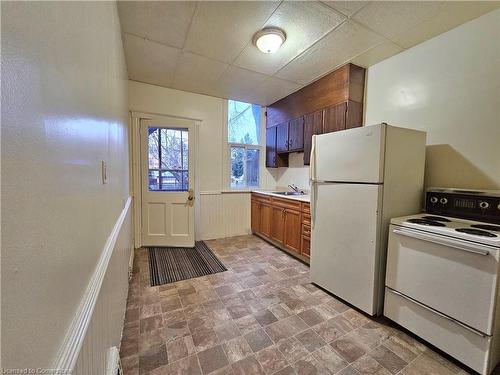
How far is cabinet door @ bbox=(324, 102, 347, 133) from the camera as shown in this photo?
269 cm

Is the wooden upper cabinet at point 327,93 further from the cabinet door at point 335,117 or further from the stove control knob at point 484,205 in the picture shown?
the stove control knob at point 484,205

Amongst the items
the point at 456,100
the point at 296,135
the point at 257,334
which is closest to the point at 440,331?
the point at 257,334

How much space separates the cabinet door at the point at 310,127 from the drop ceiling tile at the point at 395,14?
1.12 meters

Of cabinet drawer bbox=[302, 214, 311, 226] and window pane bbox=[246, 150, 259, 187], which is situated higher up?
window pane bbox=[246, 150, 259, 187]

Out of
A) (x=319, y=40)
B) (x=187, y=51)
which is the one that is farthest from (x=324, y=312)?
(x=187, y=51)

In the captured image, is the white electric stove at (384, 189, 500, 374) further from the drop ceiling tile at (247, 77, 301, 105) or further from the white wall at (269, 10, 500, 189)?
the drop ceiling tile at (247, 77, 301, 105)

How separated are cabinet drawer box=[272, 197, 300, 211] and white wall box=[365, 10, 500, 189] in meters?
1.45

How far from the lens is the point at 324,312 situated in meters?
1.92

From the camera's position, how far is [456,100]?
1.99m

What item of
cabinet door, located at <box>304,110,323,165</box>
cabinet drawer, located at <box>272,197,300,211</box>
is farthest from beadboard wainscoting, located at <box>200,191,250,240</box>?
cabinet door, located at <box>304,110,323,165</box>

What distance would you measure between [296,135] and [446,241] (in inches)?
96.2

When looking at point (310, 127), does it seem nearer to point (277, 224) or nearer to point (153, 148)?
point (277, 224)

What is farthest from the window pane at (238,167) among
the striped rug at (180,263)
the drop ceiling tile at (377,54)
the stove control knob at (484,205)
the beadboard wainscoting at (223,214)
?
the stove control knob at (484,205)

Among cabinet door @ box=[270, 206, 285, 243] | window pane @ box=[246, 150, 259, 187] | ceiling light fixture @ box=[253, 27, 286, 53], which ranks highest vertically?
ceiling light fixture @ box=[253, 27, 286, 53]
